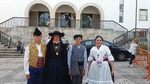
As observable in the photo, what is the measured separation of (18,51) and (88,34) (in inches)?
327

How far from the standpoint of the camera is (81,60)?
234 inches

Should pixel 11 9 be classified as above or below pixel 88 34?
above

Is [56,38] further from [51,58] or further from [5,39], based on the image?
[5,39]

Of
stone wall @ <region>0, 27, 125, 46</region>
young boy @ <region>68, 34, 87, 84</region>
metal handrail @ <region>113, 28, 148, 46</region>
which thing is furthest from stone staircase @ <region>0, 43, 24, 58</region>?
young boy @ <region>68, 34, 87, 84</region>

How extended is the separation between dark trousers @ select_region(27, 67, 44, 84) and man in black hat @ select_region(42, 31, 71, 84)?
0.10 metres

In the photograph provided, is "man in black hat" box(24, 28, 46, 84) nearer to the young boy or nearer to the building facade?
the young boy

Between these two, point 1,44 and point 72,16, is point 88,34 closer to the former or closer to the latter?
point 72,16

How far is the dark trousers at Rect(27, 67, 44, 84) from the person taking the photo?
17.6 ft

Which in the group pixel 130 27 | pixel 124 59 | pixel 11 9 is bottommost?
pixel 124 59

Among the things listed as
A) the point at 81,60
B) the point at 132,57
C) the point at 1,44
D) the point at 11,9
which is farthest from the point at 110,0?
the point at 81,60

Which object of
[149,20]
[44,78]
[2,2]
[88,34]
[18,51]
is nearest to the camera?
[44,78]

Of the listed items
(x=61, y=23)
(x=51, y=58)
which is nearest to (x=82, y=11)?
(x=61, y=23)

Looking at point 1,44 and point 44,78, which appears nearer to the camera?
point 44,78

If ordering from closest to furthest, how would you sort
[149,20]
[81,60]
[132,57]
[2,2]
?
[81,60] < [132,57] < [2,2] < [149,20]
